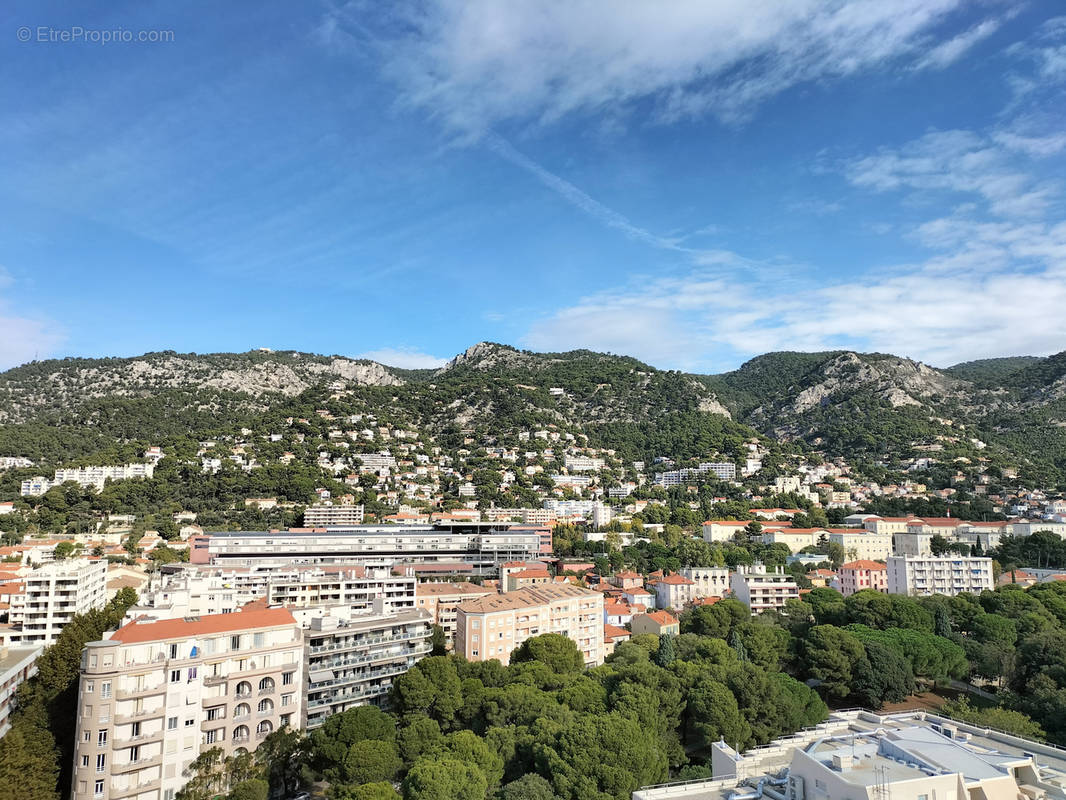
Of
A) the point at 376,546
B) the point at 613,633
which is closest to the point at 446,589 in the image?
the point at 613,633

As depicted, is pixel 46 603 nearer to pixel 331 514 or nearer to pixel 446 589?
pixel 446 589

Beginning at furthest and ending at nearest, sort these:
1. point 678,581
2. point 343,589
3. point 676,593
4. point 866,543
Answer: point 866,543 < point 678,581 < point 676,593 < point 343,589

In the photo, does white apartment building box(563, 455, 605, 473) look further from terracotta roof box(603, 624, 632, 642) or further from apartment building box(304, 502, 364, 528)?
terracotta roof box(603, 624, 632, 642)

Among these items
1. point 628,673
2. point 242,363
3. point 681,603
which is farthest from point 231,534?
point 242,363

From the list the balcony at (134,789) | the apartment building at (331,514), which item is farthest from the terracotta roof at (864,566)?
the balcony at (134,789)

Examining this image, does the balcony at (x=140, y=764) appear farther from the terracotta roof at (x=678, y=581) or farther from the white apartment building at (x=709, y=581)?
the white apartment building at (x=709, y=581)

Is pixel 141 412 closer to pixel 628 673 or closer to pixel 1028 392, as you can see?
pixel 628 673
